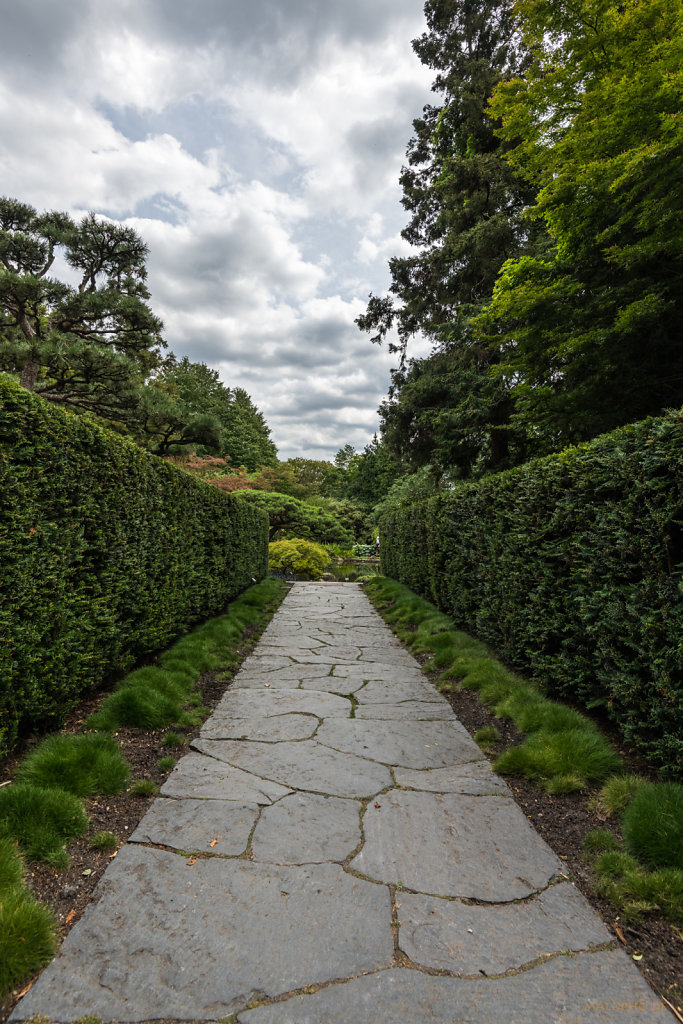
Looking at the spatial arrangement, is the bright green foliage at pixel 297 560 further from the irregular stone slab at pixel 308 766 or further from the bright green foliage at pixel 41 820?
the bright green foliage at pixel 41 820

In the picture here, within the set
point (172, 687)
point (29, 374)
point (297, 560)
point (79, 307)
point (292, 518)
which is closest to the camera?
point (172, 687)

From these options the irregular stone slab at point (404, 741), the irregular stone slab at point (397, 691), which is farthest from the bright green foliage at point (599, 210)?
the irregular stone slab at point (404, 741)

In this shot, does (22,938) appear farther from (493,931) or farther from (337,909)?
(493,931)

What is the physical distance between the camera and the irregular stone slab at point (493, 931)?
1.40 m

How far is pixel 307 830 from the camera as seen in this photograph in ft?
6.77

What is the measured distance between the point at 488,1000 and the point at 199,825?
135cm

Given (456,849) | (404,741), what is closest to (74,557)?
(404,741)

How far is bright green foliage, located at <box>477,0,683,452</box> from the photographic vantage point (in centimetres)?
506

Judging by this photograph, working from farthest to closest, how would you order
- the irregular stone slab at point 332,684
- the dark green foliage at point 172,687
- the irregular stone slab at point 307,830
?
the irregular stone slab at point 332,684
the dark green foliage at point 172,687
the irregular stone slab at point 307,830

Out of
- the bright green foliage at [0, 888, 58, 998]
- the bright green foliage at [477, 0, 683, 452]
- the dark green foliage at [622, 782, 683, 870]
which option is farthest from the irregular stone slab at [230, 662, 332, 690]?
the bright green foliage at [477, 0, 683, 452]

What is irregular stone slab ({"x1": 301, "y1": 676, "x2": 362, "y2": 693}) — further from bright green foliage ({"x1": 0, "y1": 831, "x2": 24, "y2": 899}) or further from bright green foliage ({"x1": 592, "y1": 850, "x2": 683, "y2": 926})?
bright green foliage ({"x1": 0, "y1": 831, "x2": 24, "y2": 899})

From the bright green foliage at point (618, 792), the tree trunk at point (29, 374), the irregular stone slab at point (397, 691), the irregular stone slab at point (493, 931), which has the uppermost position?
the tree trunk at point (29, 374)

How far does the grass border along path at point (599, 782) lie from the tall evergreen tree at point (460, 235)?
723 cm

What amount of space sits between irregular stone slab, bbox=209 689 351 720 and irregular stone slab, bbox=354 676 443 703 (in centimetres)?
25
